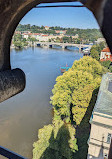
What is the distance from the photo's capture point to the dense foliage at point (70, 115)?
5.18 metres

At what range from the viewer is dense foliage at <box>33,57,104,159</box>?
518cm

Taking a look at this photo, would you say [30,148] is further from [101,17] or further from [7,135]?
[101,17]

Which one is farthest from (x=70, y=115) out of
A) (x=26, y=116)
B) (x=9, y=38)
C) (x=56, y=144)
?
(x=9, y=38)

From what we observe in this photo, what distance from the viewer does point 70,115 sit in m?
8.66

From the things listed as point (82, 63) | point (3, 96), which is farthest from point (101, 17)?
point (82, 63)

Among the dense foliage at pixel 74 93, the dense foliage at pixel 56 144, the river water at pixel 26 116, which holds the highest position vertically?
the dense foliage at pixel 74 93

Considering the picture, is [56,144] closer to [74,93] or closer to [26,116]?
[74,93]

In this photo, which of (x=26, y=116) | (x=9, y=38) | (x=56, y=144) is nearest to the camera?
(x=9, y=38)

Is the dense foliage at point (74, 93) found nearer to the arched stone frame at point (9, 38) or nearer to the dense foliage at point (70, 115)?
the dense foliage at point (70, 115)

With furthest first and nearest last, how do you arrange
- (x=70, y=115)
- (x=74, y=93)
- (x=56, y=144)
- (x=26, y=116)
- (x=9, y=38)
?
(x=26, y=116), (x=70, y=115), (x=74, y=93), (x=56, y=144), (x=9, y=38)

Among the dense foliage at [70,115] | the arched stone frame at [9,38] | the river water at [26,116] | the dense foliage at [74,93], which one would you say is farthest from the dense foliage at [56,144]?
the arched stone frame at [9,38]

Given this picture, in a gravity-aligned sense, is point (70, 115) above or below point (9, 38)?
below

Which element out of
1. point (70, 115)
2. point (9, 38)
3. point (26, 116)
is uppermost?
point (9, 38)

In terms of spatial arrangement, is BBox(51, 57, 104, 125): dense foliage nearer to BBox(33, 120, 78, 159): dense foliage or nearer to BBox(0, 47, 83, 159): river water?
BBox(0, 47, 83, 159): river water
